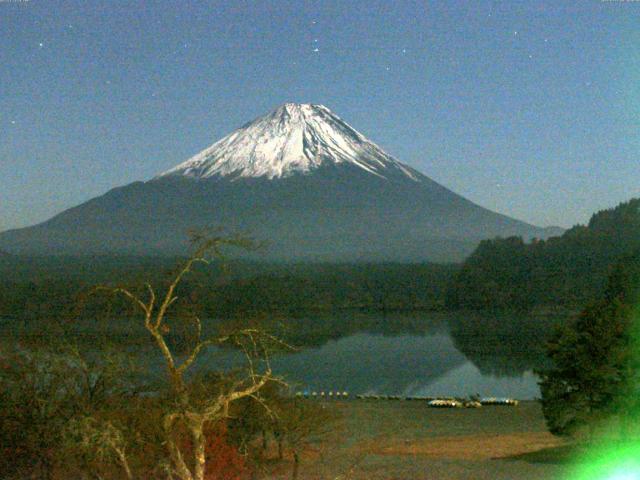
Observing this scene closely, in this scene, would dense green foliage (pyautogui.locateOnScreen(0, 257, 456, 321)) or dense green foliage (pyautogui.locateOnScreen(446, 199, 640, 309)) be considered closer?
dense green foliage (pyautogui.locateOnScreen(0, 257, 456, 321))

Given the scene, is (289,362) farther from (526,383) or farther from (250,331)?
(250,331)

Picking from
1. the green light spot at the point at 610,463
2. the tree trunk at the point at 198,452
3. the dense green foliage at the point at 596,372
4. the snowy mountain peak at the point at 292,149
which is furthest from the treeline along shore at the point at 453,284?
the tree trunk at the point at 198,452

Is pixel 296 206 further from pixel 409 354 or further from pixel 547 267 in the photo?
pixel 409 354

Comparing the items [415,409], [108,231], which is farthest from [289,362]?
[108,231]

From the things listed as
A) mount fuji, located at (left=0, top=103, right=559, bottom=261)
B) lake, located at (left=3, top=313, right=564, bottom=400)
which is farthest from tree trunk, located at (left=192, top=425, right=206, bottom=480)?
mount fuji, located at (left=0, top=103, right=559, bottom=261)

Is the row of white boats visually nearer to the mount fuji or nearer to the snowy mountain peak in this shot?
the mount fuji

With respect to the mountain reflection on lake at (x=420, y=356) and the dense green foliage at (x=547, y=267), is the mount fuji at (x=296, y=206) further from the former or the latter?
the mountain reflection on lake at (x=420, y=356)
